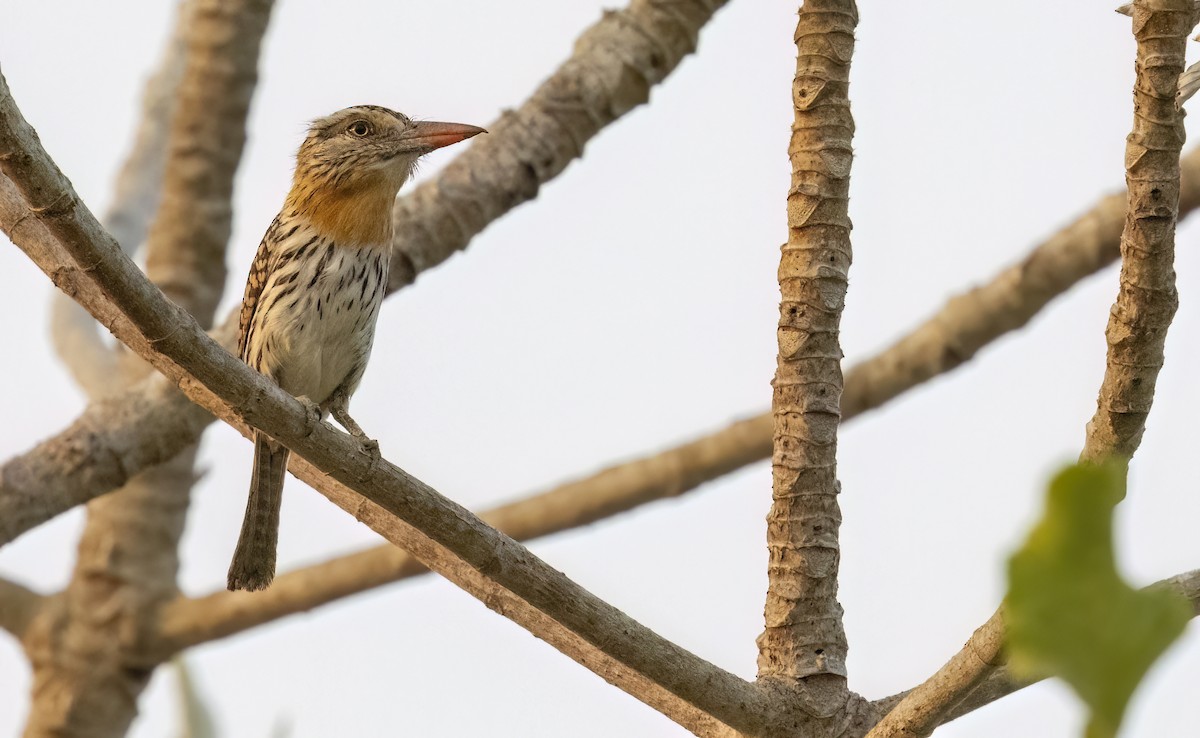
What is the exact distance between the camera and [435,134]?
6.20m

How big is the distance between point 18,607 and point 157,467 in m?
1.18

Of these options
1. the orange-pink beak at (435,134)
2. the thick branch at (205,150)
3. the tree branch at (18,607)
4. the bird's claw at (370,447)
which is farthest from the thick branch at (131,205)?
the bird's claw at (370,447)

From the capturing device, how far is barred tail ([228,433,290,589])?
5.59m

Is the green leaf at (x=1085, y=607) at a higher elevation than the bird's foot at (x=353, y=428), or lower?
lower

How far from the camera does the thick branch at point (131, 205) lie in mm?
8547

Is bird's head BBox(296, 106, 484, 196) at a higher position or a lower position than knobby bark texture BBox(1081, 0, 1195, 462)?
higher

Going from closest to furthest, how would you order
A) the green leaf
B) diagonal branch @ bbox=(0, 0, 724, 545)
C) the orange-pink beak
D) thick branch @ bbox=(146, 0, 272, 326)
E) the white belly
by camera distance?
the green leaf, the white belly, diagonal branch @ bbox=(0, 0, 724, 545), the orange-pink beak, thick branch @ bbox=(146, 0, 272, 326)

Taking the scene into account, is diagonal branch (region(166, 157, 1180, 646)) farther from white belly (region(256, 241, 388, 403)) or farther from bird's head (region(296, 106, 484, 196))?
bird's head (region(296, 106, 484, 196))

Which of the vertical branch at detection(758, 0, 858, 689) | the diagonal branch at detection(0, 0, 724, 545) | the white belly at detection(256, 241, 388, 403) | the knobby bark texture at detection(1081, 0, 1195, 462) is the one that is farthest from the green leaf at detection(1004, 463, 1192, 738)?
the diagonal branch at detection(0, 0, 724, 545)

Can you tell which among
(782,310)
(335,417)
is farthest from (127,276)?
(335,417)

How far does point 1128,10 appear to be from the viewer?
3.12m

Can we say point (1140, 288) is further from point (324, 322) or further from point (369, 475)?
point (324, 322)

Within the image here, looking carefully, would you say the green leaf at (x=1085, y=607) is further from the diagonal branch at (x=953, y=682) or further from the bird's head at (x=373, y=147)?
the bird's head at (x=373, y=147)

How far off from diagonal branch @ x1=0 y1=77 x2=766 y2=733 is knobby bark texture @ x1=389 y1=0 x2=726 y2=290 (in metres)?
2.59
